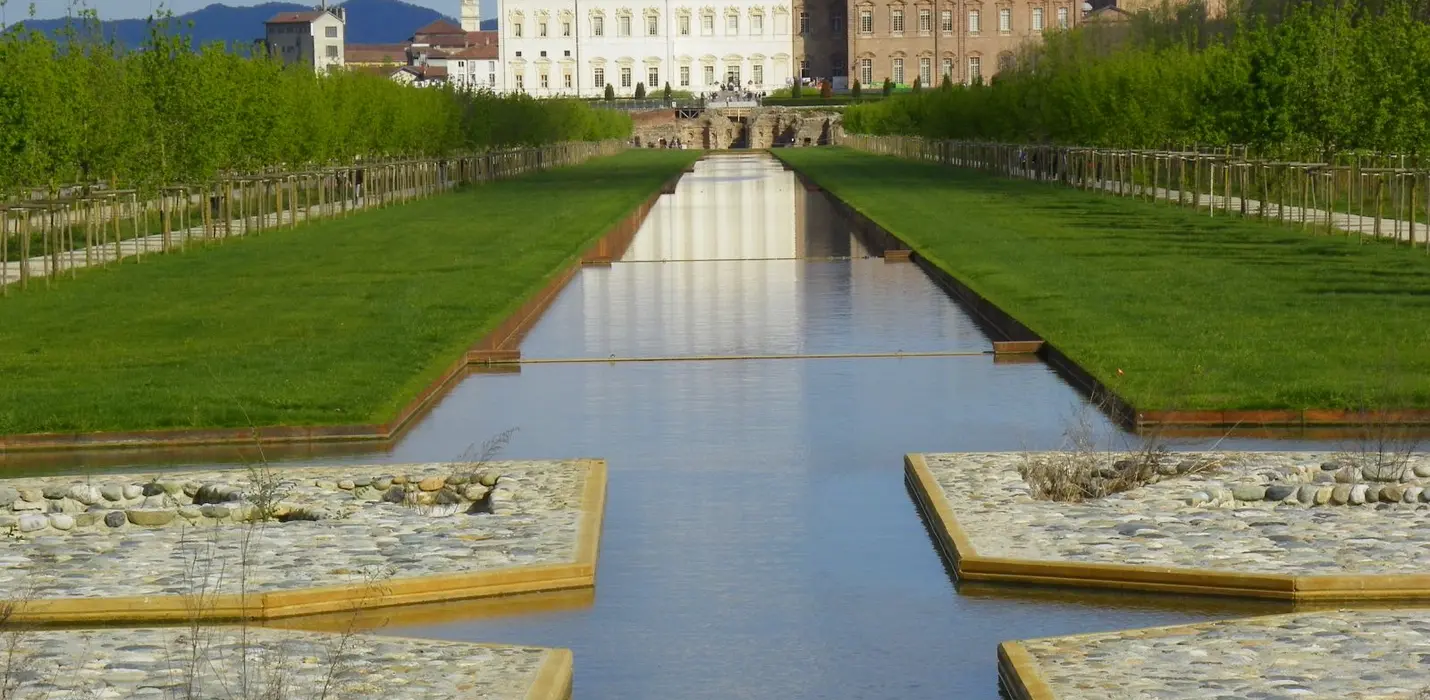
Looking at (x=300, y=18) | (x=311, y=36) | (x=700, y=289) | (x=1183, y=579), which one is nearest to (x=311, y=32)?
(x=311, y=36)

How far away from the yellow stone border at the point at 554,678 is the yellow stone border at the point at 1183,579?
91.4 inches

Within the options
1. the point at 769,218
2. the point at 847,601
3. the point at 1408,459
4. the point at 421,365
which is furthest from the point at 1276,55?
the point at 847,601

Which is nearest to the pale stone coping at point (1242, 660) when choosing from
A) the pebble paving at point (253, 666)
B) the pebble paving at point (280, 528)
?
the pebble paving at point (253, 666)

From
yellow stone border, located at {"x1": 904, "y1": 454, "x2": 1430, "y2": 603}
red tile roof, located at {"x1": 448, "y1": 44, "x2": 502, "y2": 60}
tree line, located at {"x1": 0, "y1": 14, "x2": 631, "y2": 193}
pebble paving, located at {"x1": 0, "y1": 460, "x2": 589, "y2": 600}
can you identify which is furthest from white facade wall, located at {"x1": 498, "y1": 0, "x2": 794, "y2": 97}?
yellow stone border, located at {"x1": 904, "y1": 454, "x2": 1430, "y2": 603}

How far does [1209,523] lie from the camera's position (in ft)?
34.1

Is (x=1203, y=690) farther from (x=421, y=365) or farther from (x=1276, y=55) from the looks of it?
(x=1276, y=55)

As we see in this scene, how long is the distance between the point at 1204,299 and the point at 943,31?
419 ft

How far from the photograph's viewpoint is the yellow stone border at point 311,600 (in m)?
8.85

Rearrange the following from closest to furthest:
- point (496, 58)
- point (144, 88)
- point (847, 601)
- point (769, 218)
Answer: point (847, 601), point (144, 88), point (769, 218), point (496, 58)

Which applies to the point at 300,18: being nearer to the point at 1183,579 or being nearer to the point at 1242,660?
the point at 1183,579

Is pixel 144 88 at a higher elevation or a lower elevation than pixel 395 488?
higher

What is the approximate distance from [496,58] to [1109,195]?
130836 millimetres

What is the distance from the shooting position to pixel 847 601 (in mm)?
9445

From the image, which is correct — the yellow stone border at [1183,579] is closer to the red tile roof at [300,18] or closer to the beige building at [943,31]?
the beige building at [943,31]
